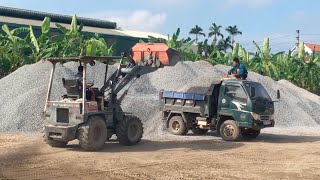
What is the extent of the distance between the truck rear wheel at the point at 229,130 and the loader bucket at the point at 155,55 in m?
3.27

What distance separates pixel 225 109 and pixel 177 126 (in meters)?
2.12

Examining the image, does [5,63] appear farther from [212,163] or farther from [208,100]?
[212,163]

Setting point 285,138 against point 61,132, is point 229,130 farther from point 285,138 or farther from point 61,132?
point 61,132

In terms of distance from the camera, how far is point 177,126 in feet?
51.4

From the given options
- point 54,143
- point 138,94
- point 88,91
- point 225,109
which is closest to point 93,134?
point 88,91

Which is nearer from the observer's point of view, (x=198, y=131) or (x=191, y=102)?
(x=191, y=102)

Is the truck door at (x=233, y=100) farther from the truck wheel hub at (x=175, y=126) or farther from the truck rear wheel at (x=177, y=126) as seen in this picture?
the truck wheel hub at (x=175, y=126)

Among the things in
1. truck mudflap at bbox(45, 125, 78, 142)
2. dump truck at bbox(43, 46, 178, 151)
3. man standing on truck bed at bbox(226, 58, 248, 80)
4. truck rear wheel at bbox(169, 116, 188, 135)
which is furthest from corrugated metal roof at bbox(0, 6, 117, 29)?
truck mudflap at bbox(45, 125, 78, 142)

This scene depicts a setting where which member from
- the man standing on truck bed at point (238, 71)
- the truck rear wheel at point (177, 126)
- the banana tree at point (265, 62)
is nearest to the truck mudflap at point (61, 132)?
the truck rear wheel at point (177, 126)

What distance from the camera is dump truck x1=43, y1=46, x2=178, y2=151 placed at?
36.6 feet

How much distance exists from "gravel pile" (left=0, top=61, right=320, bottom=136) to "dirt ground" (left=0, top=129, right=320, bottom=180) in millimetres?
2027

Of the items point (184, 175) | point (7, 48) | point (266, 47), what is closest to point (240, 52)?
point (266, 47)

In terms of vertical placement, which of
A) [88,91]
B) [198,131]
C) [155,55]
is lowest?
[198,131]

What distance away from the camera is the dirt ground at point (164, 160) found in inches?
342
